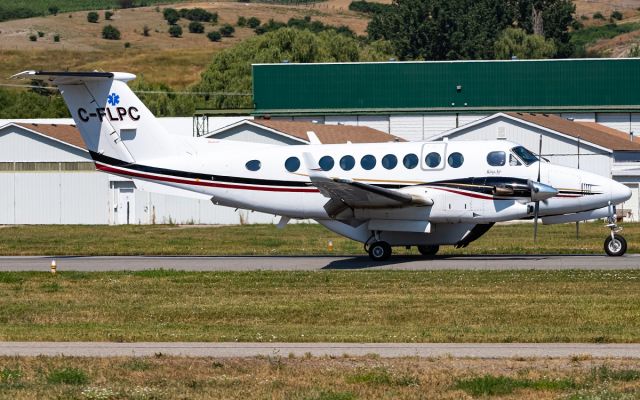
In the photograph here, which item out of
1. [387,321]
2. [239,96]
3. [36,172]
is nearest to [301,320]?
[387,321]

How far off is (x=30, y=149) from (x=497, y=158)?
120 feet

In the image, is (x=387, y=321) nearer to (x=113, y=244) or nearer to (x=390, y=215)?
(x=390, y=215)

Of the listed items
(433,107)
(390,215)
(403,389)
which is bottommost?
(403,389)

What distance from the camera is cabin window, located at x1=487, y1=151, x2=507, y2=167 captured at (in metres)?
33.5

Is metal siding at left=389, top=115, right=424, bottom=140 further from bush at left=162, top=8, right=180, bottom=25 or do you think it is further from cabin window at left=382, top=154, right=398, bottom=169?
bush at left=162, top=8, right=180, bottom=25

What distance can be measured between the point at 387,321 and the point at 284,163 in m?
13.2

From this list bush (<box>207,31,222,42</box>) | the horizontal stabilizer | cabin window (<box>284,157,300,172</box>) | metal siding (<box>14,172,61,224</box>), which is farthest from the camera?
bush (<box>207,31,222,42</box>)

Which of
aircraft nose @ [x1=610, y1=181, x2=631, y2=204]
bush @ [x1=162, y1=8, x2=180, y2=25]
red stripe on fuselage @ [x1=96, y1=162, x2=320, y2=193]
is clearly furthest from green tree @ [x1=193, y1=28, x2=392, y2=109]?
bush @ [x1=162, y1=8, x2=180, y2=25]

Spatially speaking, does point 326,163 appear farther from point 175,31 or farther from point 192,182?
point 175,31

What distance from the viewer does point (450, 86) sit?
80.6 meters

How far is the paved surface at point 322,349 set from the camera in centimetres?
1823

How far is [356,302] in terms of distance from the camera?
25.7m

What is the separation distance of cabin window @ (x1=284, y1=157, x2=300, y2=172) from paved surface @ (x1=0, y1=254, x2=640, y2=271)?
9.16 feet

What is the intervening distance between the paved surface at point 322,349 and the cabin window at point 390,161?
15.5m
